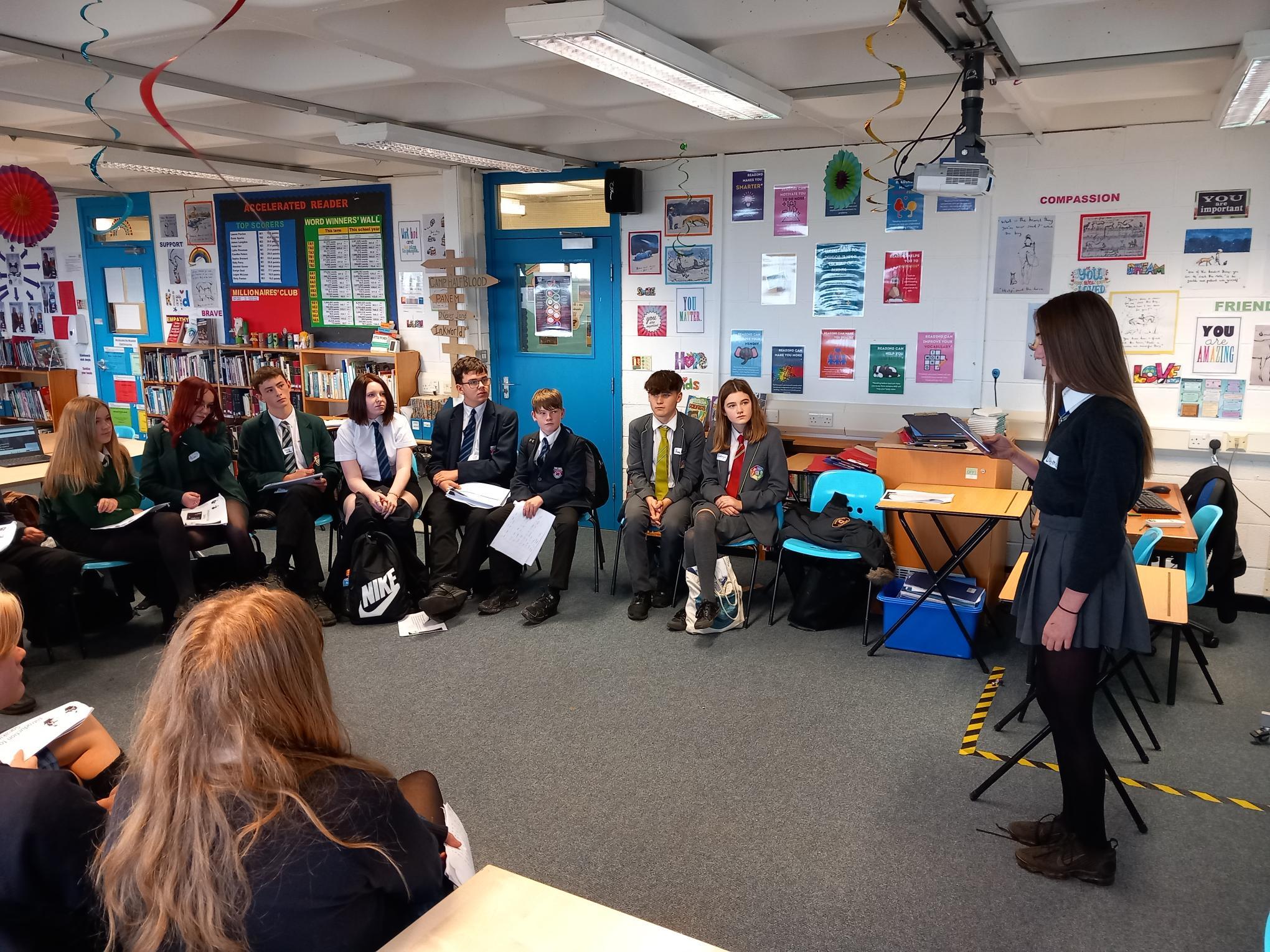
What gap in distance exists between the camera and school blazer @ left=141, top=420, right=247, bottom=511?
4848 mm

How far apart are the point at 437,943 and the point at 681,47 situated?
9.45ft

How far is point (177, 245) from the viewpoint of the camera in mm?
8180

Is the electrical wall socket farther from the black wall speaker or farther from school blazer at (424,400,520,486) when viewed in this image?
school blazer at (424,400,520,486)

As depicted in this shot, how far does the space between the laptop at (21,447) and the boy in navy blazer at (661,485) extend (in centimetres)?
338

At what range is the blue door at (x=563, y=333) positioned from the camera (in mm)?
6527

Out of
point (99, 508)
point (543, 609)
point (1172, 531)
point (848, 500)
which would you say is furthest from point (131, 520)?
point (1172, 531)

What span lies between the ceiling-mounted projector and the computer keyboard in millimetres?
1680

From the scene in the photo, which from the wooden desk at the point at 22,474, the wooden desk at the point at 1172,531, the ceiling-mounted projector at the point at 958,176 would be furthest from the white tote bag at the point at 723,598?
the wooden desk at the point at 22,474

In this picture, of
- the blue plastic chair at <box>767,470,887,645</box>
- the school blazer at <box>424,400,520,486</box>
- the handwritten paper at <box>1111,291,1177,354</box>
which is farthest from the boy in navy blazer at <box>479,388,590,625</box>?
the handwritten paper at <box>1111,291,1177,354</box>

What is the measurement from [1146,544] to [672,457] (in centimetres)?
244

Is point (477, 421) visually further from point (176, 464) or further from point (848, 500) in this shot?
point (848, 500)

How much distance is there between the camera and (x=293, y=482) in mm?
5059

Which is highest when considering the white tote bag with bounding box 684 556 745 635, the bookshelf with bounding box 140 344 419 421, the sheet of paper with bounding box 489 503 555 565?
the bookshelf with bounding box 140 344 419 421

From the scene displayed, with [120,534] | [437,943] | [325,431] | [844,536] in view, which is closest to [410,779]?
[437,943]
